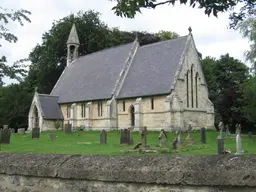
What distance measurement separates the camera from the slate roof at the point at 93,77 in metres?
36.2

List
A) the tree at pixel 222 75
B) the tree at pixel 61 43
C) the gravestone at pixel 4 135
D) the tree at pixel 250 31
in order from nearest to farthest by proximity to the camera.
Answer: the gravestone at pixel 4 135 < the tree at pixel 250 31 < the tree at pixel 222 75 < the tree at pixel 61 43

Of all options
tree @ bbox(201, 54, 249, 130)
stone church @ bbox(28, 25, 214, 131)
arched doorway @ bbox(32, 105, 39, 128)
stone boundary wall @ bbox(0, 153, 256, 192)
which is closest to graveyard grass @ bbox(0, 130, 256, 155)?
stone boundary wall @ bbox(0, 153, 256, 192)

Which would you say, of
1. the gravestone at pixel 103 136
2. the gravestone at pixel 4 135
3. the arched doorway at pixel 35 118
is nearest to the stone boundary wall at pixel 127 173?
the gravestone at pixel 103 136

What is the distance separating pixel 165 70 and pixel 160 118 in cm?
500

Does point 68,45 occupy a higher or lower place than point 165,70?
higher

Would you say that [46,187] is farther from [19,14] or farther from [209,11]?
[19,14]

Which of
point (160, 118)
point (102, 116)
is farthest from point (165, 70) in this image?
point (102, 116)

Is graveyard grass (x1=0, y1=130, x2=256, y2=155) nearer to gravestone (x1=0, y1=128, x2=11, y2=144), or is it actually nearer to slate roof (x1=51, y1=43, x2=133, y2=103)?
gravestone (x1=0, y1=128, x2=11, y2=144)

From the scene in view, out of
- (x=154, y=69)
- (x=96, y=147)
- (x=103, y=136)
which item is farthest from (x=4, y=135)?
(x=154, y=69)

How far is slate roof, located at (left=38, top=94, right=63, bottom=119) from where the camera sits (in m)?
38.1

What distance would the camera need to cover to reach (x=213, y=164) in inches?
138

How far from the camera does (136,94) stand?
32.4 metres

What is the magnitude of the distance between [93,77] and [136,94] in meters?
8.54

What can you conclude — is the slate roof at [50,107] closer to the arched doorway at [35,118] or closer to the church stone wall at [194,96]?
the arched doorway at [35,118]
